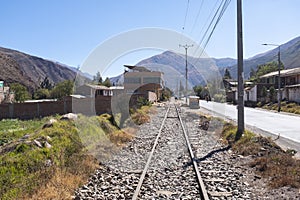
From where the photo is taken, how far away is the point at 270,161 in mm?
8633

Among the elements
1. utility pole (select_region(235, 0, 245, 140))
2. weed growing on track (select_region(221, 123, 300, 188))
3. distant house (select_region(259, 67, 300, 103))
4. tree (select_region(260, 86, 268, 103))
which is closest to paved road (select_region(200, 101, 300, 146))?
utility pole (select_region(235, 0, 245, 140))

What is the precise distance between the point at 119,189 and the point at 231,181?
2.42 meters

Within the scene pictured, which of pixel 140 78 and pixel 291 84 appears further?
pixel 291 84

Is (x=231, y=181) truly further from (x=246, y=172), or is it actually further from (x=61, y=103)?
(x=61, y=103)

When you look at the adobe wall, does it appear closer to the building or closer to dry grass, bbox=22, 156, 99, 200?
the building

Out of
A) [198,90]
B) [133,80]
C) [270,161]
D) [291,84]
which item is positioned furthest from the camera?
[198,90]

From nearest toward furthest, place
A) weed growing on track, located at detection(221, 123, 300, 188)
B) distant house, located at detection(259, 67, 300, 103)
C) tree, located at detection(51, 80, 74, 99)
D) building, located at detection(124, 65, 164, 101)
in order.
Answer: weed growing on track, located at detection(221, 123, 300, 188) < distant house, located at detection(259, 67, 300, 103) < building, located at detection(124, 65, 164, 101) < tree, located at detection(51, 80, 74, 99)

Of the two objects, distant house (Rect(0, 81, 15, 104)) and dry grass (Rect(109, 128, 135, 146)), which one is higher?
distant house (Rect(0, 81, 15, 104))

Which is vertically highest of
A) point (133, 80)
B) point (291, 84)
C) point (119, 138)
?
point (133, 80)

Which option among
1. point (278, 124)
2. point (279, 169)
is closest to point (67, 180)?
point (279, 169)

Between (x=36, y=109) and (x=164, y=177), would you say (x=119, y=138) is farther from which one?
(x=36, y=109)

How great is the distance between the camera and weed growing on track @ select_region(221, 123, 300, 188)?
6930 mm

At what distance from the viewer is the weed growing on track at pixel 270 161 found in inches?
273

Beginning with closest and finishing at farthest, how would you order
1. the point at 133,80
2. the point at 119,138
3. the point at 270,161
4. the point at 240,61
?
the point at 270,161
the point at 119,138
the point at 240,61
the point at 133,80
